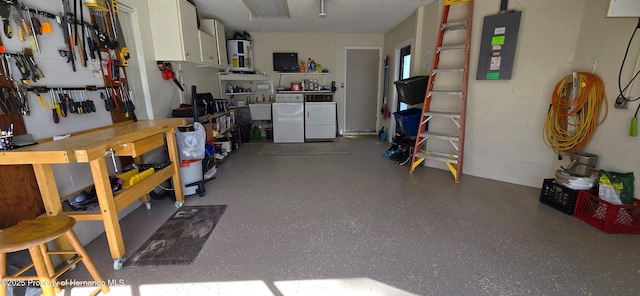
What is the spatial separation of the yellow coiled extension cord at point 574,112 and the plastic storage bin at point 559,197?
0.46 meters

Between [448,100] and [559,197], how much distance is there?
61.5 inches

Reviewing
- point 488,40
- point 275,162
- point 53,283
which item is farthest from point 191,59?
point 488,40

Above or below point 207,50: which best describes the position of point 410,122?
below

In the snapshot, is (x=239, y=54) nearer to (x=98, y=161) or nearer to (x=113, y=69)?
(x=113, y=69)

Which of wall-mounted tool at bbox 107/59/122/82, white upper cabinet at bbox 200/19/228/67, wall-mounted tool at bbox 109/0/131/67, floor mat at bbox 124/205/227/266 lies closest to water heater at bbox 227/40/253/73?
white upper cabinet at bbox 200/19/228/67

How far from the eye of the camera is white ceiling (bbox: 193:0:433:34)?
3625 mm

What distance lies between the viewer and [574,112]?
252 cm

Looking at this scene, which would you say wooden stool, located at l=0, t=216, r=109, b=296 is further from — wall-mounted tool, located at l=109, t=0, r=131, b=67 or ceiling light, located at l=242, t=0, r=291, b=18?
ceiling light, located at l=242, t=0, r=291, b=18

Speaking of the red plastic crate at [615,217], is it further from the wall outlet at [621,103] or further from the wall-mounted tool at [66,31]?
the wall-mounted tool at [66,31]

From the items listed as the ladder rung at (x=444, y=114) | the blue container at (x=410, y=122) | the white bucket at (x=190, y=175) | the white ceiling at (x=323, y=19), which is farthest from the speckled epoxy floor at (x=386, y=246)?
the white ceiling at (x=323, y=19)

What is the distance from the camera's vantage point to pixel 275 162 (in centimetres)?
411

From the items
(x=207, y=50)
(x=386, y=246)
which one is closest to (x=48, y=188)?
(x=386, y=246)

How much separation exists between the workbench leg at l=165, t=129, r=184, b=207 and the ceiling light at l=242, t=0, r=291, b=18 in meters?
2.04

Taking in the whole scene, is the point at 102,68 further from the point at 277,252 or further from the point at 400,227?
the point at 400,227
